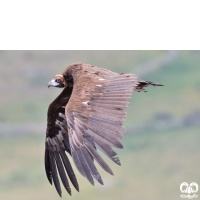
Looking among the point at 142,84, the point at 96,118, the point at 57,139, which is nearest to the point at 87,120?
the point at 96,118

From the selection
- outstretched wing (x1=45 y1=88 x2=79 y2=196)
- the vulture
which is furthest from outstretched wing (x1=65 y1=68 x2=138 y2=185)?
outstretched wing (x1=45 y1=88 x2=79 y2=196)

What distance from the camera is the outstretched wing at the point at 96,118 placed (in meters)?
5.25

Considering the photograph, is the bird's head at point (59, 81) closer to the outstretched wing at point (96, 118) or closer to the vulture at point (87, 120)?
the vulture at point (87, 120)

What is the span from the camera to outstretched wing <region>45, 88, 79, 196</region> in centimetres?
724

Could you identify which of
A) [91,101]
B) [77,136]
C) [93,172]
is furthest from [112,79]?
[93,172]

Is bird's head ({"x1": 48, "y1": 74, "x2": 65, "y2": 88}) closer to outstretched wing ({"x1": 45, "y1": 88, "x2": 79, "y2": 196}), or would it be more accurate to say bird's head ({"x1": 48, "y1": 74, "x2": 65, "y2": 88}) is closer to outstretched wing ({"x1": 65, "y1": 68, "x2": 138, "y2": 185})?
outstretched wing ({"x1": 45, "y1": 88, "x2": 79, "y2": 196})

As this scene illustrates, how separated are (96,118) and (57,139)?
7.02ft

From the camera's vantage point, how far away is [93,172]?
17.1 feet

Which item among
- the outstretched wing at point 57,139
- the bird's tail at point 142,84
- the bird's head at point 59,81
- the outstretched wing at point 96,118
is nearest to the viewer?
the outstretched wing at point 96,118

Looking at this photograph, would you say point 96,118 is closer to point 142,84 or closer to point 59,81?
point 142,84

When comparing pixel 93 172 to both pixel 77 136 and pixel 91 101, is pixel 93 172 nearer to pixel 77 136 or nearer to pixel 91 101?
pixel 77 136

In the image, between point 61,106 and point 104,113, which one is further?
point 61,106

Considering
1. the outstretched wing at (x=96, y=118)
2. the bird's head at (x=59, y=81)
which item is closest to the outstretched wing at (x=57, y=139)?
the bird's head at (x=59, y=81)

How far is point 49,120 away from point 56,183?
116 cm
